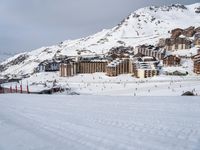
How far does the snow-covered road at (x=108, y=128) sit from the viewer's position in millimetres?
5254

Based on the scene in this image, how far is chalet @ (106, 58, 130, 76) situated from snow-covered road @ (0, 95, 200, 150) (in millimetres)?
54375

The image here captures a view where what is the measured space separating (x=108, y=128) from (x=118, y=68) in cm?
5913

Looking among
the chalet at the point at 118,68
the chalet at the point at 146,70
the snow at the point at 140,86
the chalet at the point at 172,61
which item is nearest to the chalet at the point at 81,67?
the chalet at the point at 118,68

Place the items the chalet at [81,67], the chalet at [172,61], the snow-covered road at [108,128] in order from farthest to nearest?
1. the chalet at [81,67]
2. the chalet at [172,61]
3. the snow-covered road at [108,128]

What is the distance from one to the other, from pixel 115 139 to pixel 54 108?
491cm

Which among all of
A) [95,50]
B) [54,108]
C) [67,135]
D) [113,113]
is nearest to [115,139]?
[67,135]

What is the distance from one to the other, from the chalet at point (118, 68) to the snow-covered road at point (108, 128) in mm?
54375

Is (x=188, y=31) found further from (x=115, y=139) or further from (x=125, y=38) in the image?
(x=115, y=139)

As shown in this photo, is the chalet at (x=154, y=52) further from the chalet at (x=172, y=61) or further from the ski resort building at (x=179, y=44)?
the chalet at (x=172, y=61)

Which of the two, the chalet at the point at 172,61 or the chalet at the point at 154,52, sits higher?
the chalet at the point at 154,52

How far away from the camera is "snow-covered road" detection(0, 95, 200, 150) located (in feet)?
17.2

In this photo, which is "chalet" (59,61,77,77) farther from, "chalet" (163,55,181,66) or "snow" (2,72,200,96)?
"chalet" (163,55,181,66)

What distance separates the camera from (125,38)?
165 m

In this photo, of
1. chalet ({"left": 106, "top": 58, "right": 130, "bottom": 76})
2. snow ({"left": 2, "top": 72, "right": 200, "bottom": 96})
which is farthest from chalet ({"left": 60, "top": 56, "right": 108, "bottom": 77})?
snow ({"left": 2, "top": 72, "right": 200, "bottom": 96})
